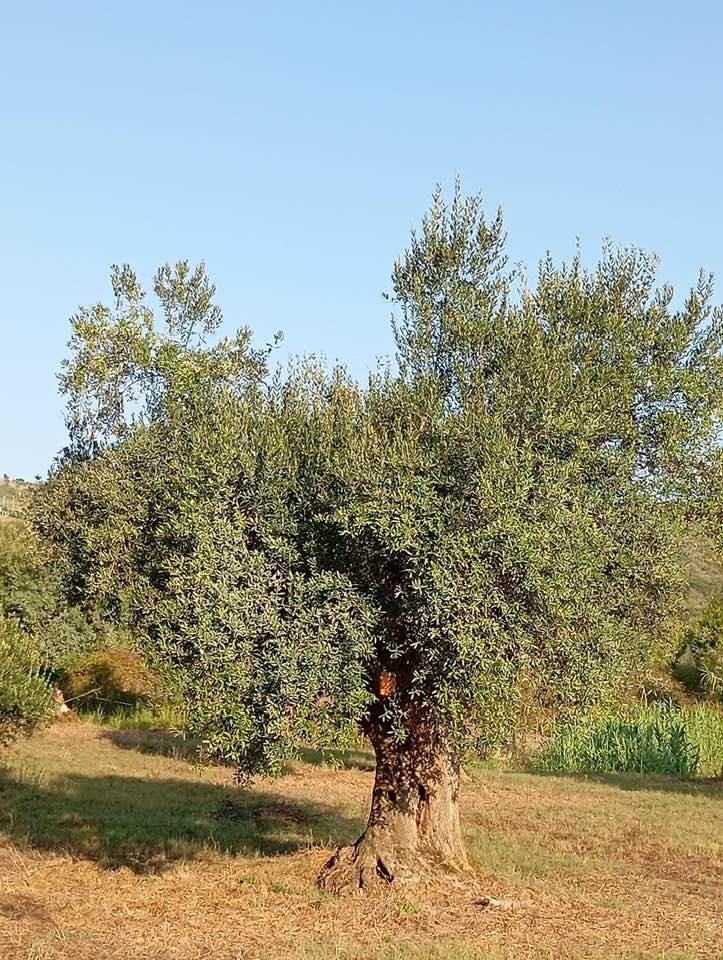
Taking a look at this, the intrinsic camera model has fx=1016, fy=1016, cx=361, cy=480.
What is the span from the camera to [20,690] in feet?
78.3

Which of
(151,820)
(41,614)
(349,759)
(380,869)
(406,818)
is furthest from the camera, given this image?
(41,614)

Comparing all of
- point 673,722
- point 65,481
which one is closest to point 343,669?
point 65,481

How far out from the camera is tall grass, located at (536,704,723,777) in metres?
34.8

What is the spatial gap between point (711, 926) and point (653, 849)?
6.70m

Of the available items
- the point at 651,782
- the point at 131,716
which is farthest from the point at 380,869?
the point at 131,716

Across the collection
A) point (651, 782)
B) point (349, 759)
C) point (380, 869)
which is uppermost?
point (651, 782)

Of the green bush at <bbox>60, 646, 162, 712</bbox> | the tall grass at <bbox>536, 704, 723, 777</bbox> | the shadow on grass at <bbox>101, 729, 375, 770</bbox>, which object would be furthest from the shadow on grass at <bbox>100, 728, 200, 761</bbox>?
the tall grass at <bbox>536, 704, 723, 777</bbox>

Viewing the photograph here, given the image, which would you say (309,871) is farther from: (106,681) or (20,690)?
(106,681)

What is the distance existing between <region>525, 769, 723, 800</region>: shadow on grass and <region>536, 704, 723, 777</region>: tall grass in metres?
0.85

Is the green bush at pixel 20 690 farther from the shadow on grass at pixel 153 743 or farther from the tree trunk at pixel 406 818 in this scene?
the tree trunk at pixel 406 818

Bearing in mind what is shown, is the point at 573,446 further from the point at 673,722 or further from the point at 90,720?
the point at 90,720

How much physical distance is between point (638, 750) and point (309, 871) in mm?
20323

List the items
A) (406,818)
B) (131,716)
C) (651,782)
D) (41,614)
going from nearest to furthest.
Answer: (406,818) < (651,782) < (41,614) < (131,716)

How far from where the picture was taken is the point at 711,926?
15.6 metres
